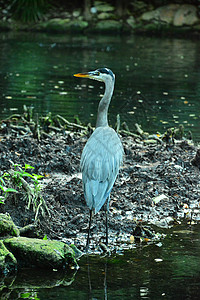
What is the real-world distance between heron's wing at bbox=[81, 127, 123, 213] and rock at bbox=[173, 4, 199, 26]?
26.2 metres

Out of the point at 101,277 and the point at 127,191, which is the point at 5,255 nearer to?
the point at 101,277

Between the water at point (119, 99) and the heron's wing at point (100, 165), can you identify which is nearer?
the water at point (119, 99)

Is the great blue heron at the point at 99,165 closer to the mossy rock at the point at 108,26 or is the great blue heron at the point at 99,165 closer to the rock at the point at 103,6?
the mossy rock at the point at 108,26

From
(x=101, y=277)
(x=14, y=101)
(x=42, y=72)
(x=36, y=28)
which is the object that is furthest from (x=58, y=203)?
(x=36, y=28)

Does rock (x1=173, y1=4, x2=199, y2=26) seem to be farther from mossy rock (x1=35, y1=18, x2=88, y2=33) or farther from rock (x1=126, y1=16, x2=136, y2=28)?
mossy rock (x1=35, y1=18, x2=88, y2=33)

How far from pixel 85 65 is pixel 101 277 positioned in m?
15.4

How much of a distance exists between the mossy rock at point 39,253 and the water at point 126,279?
0.12 metres

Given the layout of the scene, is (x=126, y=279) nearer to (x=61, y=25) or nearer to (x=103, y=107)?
(x=103, y=107)

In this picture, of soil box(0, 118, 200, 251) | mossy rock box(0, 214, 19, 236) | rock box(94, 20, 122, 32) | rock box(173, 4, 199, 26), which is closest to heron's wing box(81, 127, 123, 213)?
soil box(0, 118, 200, 251)

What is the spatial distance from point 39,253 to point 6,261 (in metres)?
0.30

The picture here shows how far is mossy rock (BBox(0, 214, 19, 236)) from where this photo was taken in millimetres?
5551

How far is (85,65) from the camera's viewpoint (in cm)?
2019

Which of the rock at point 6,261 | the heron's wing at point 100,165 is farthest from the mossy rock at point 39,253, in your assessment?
the heron's wing at point 100,165

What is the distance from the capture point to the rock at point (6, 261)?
5.15 metres
